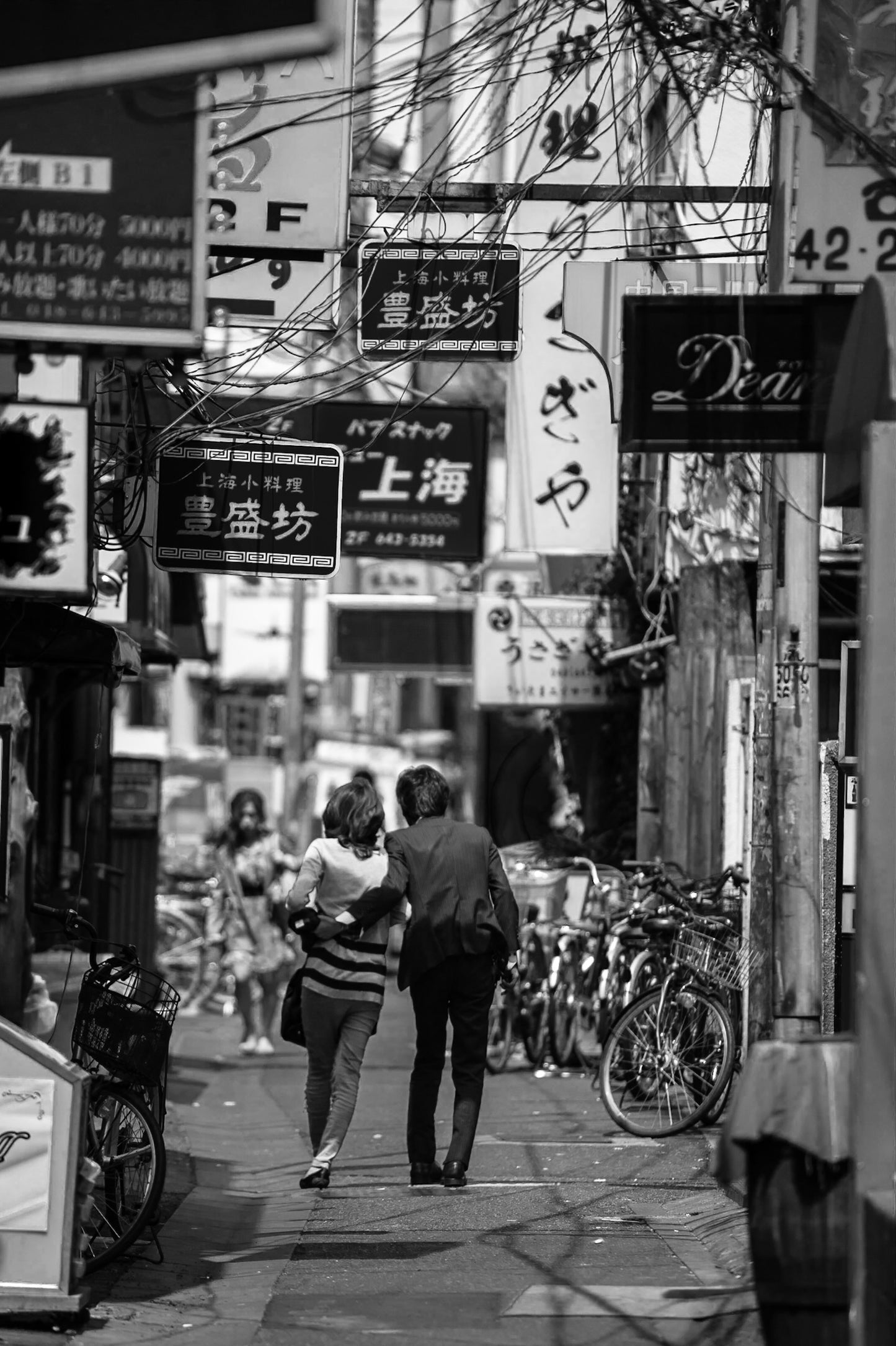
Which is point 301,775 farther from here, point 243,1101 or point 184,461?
point 184,461

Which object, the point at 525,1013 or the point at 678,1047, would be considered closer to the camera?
the point at 678,1047

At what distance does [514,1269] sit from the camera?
7.54 metres

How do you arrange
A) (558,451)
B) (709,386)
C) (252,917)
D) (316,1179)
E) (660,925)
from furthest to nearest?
(252,917), (558,451), (660,925), (316,1179), (709,386)

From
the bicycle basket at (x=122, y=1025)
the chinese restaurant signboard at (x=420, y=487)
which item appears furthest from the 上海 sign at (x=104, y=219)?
the chinese restaurant signboard at (x=420, y=487)

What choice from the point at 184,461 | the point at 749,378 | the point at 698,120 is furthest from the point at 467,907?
the point at 698,120

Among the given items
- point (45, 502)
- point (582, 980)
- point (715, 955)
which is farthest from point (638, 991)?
point (45, 502)

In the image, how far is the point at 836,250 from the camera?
667 centimetres

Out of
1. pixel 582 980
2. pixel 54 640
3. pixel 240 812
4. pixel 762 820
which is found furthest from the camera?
pixel 240 812

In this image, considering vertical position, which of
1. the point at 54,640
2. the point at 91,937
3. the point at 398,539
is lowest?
the point at 91,937

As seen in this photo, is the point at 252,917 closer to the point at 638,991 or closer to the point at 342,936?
the point at 638,991

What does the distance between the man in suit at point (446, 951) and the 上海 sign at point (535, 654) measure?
8.06 metres

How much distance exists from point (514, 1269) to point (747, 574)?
774 centimetres

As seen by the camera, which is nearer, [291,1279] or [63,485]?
[63,485]

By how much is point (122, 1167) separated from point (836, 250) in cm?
462
